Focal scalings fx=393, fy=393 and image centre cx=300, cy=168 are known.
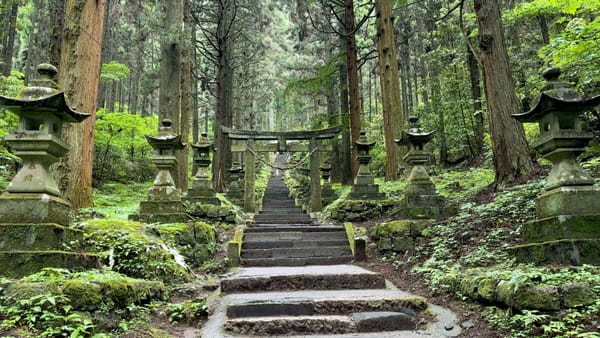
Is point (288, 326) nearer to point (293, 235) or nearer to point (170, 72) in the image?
point (293, 235)

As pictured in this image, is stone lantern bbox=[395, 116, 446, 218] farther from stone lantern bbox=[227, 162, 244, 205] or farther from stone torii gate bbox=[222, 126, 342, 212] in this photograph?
stone lantern bbox=[227, 162, 244, 205]

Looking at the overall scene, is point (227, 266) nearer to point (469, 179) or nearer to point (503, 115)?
point (503, 115)

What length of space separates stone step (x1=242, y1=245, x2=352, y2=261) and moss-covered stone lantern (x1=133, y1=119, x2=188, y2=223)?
58.1 inches

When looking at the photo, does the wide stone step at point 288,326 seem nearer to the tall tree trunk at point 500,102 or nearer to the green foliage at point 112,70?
the tall tree trunk at point 500,102

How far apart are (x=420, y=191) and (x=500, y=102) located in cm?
207

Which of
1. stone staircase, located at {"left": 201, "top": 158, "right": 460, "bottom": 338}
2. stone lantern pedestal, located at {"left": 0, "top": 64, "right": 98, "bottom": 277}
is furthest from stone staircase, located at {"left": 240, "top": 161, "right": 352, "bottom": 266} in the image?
stone lantern pedestal, located at {"left": 0, "top": 64, "right": 98, "bottom": 277}

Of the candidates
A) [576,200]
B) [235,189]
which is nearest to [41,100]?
[576,200]

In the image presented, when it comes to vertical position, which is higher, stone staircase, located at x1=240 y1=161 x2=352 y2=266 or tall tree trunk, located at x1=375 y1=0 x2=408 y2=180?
tall tree trunk, located at x1=375 y1=0 x2=408 y2=180

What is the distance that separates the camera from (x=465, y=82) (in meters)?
15.6

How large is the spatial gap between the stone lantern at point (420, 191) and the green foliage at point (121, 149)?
32.3 feet

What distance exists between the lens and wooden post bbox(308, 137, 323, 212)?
1301cm

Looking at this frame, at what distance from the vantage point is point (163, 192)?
7289 mm

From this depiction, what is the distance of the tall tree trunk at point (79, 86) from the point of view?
655 cm

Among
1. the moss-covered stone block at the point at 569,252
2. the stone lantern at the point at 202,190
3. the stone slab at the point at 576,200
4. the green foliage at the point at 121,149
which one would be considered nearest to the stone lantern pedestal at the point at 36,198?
the moss-covered stone block at the point at 569,252
